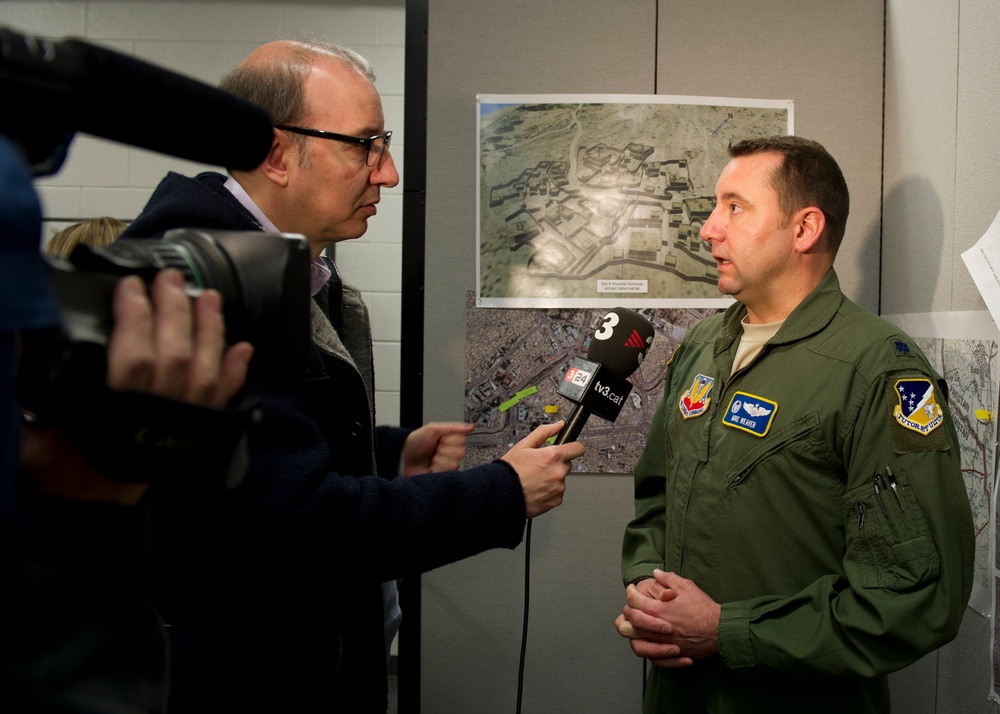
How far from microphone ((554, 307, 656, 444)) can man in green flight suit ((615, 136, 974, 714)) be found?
0.16m

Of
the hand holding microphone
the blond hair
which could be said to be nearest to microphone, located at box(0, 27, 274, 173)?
the hand holding microphone

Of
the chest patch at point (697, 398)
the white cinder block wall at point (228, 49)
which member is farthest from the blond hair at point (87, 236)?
the chest patch at point (697, 398)

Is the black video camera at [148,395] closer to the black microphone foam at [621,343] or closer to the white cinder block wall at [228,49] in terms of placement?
the black microphone foam at [621,343]

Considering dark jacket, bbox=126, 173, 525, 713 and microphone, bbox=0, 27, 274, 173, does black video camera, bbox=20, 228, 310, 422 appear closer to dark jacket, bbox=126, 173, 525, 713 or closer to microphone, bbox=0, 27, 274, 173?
microphone, bbox=0, 27, 274, 173

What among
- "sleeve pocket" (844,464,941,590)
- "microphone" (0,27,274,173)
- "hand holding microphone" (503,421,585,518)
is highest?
"microphone" (0,27,274,173)

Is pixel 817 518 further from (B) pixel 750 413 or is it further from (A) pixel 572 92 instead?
(A) pixel 572 92

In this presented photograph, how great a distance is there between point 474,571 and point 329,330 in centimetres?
105

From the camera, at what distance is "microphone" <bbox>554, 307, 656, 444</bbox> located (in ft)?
4.22

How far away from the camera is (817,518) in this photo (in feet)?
3.91

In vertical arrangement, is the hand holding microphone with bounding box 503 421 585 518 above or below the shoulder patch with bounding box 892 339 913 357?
below

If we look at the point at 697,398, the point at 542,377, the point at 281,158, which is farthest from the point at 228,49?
the point at 697,398

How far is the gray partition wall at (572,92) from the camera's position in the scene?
194 cm

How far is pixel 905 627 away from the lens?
42.0 inches

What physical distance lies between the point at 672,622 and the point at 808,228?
0.76 metres
